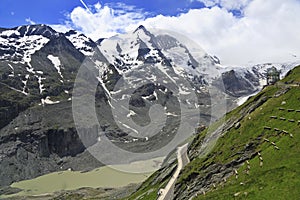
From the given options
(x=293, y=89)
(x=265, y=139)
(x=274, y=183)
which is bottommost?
(x=274, y=183)

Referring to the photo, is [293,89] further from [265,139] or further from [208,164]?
[208,164]

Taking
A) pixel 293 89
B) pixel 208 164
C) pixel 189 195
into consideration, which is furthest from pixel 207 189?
pixel 293 89

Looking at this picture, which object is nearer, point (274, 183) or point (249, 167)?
point (274, 183)

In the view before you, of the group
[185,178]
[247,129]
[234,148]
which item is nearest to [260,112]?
[247,129]

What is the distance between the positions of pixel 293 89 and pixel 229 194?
44269mm

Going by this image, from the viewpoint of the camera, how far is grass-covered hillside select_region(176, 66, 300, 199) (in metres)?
56.1

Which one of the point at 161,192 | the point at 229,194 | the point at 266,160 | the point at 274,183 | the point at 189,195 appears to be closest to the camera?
the point at 274,183

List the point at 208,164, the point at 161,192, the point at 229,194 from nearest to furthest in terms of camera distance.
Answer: the point at 229,194 → the point at 208,164 → the point at 161,192

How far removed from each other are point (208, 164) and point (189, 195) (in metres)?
11.1

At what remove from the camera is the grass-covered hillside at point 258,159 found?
56.1 metres

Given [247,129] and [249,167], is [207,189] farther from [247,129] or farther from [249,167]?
[247,129]

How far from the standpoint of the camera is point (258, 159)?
6969cm

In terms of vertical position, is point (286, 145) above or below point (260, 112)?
below

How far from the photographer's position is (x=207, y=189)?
7625cm
